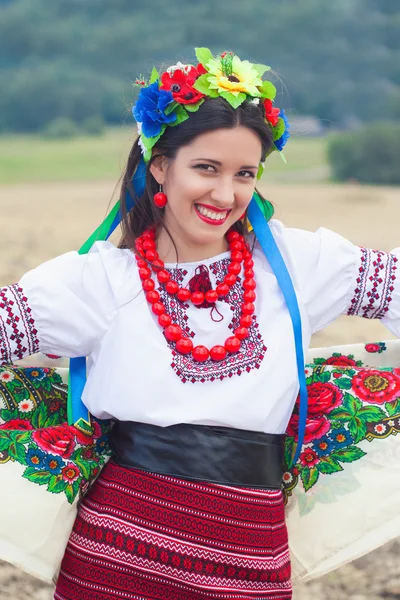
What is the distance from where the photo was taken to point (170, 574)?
226cm

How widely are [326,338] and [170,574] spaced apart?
4.22 meters

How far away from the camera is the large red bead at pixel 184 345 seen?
2.32 metres

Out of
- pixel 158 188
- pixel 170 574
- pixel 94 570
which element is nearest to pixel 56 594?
pixel 94 570

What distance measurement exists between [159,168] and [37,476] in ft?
2.77

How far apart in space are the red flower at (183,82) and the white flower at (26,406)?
89 centimetres

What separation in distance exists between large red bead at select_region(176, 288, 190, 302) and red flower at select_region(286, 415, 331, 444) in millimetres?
459

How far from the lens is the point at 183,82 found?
7.82ft

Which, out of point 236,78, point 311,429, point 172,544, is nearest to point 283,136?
point 236,78

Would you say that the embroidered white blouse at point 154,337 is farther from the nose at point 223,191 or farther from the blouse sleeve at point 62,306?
the nose at point 223,191

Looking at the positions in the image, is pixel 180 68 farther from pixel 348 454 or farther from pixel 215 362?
pixel 348 454

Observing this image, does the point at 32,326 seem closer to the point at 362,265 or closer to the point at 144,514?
the point at 144,514

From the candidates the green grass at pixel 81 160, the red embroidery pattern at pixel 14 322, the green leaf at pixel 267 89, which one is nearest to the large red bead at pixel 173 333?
the red embroidery pattern at pixel 14 322

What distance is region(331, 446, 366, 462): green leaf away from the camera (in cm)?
253

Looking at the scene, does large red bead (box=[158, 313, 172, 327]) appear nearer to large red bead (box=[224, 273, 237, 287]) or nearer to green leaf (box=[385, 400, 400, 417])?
large red bead (box=[224, 273, 237, 287])
